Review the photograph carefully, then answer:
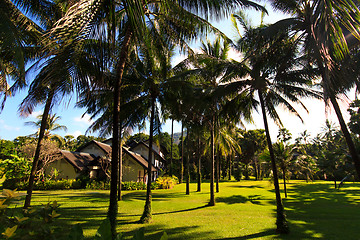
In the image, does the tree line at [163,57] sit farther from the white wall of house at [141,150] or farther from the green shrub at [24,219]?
the white wall of house at [141,150]

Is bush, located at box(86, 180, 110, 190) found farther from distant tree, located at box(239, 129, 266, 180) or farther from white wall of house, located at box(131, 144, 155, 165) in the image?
distant tree, located at box(239, 129, 266, 180)

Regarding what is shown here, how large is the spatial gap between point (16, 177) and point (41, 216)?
23678mm

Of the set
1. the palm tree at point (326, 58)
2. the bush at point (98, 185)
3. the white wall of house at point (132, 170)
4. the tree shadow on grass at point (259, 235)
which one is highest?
the palm tree at point (326, 58)

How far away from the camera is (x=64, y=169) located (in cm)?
2488

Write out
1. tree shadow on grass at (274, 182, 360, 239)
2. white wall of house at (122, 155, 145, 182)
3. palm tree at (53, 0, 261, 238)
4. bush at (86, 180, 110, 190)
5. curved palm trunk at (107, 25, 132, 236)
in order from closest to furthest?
palm tree at (53, 0, 261, 238), curved palm trunk at (107, 25, 132, 236), tree shadow on grass at (274, 182, 360, 239), bush at (86, 180, 110, 190), white wall of house at (122, 155, 145, 182)

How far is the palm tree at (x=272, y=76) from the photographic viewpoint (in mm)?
7844

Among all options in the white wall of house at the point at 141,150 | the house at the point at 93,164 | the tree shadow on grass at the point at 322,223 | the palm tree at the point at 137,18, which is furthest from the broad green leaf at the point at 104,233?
the white wall of house at the point at 141,150

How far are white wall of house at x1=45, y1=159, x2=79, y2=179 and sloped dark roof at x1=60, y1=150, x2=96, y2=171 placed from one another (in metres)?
0.99

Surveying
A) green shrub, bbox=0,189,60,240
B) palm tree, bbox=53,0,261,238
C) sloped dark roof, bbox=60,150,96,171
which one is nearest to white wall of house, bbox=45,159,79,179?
sloped dark roof, bbox=60,150,96,171

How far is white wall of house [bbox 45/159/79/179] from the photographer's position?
24672 millimetres

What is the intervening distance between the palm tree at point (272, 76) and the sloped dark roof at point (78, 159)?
68.2 feet

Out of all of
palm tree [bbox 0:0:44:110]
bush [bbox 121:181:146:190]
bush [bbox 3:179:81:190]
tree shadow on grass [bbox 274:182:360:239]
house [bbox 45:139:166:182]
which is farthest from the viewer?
house [bbox 45:139:166:182]

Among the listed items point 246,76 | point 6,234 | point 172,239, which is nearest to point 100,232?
point 6,234

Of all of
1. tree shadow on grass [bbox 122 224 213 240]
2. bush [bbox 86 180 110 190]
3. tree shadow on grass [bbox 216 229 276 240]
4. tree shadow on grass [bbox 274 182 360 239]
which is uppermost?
bush [bbox 86 180 110 190]
